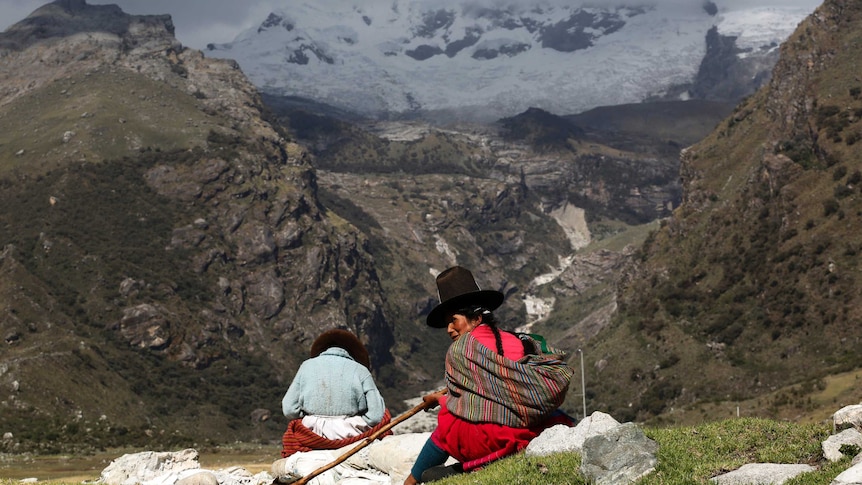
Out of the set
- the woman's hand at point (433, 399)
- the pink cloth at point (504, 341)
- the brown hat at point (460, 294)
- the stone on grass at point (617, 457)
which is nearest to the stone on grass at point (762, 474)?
the stone on grass at point (617, 457)

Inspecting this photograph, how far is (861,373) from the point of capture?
116125 millimetres

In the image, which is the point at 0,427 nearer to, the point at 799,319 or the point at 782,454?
the point at 799,319

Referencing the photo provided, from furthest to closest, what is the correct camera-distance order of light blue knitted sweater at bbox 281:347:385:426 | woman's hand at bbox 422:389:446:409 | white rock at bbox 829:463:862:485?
1. light blue knitted sweater at bbox 281:347:385:426
2. woman's hand at bbox 422:389:446:409
3. white rock at bbox 829:463:862:485

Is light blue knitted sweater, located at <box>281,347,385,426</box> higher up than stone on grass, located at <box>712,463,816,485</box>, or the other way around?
stone on grass, located at <box>712,463,816,485</box>

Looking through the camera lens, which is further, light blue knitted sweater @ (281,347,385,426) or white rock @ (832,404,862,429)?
light blue knitted sweater @ (281,347,385,426)

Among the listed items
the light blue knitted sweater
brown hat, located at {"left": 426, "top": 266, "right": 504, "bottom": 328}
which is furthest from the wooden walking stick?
the light blue knitted sweater

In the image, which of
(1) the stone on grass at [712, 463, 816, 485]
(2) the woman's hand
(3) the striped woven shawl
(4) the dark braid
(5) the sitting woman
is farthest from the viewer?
(5) the sitting woman

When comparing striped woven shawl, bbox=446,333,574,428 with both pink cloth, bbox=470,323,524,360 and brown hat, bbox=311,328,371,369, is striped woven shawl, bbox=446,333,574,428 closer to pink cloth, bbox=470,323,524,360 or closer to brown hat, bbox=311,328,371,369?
pink cloth, bbox=470,323,524,360

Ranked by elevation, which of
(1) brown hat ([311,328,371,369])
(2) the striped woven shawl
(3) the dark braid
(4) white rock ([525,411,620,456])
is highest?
(3) the dark braid

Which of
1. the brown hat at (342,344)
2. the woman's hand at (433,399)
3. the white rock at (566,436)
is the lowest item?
the brown hat at (342,344)

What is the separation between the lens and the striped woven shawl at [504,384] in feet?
63.2

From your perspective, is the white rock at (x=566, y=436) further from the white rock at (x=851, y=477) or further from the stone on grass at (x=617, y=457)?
the white rock at (x=851, y=477)

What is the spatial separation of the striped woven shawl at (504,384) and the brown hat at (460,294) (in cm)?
70

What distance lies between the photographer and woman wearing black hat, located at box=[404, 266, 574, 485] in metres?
19.3
